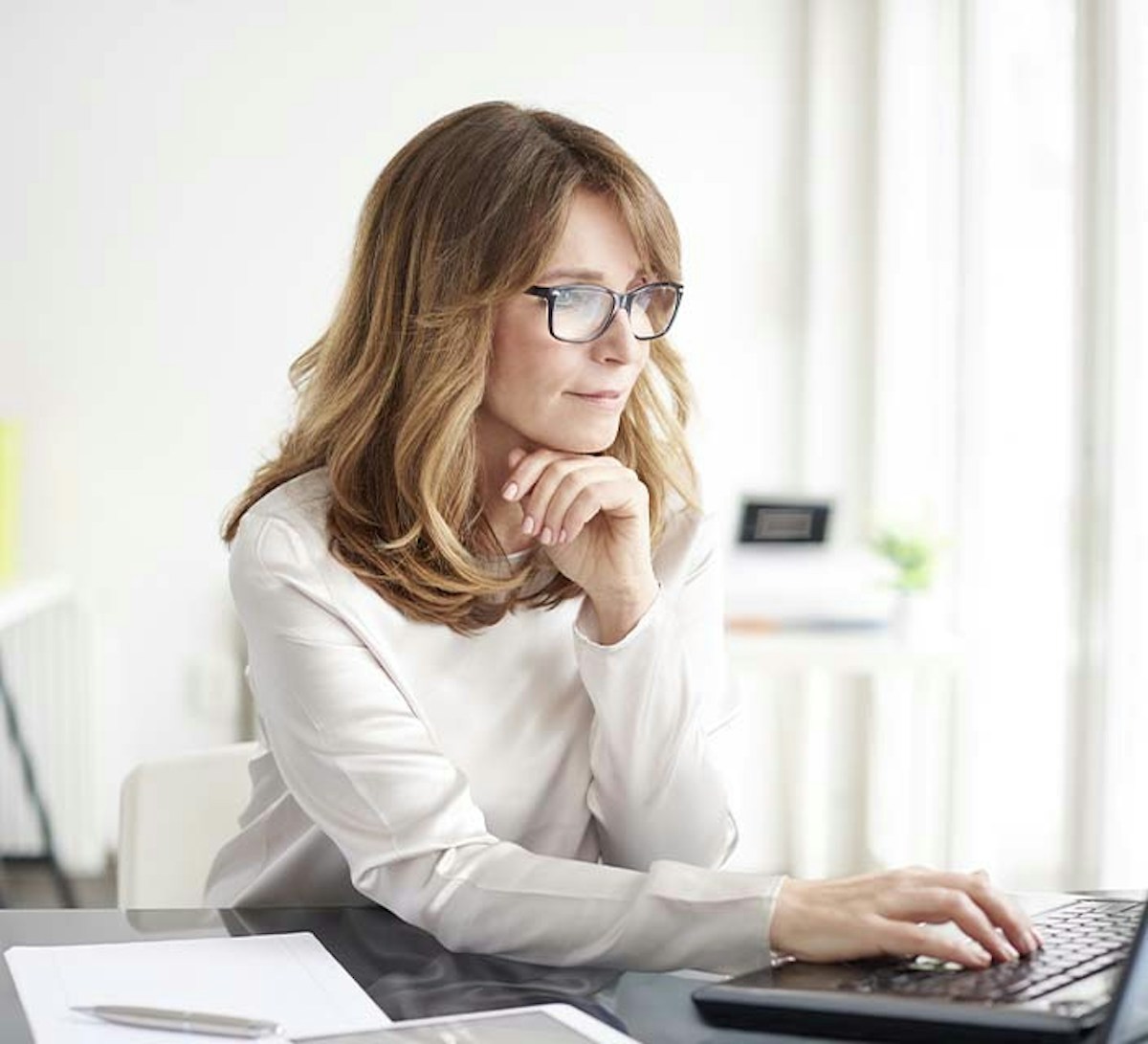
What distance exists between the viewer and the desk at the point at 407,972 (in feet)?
3.44

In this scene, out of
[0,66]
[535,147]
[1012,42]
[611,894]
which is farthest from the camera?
[0,66]

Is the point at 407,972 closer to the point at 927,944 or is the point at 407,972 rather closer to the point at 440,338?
the point at 927,944

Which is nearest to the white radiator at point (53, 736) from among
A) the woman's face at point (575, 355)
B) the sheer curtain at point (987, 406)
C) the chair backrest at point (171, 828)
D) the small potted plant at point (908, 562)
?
the sheer curtain at point (987, 406)

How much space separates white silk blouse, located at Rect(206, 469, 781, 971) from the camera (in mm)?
1341

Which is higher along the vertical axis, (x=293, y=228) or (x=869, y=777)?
(x=293, y=228)

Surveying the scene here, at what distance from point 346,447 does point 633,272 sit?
→ 0.98ft

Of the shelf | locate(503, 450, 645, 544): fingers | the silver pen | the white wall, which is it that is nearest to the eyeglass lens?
locate(503, 450, 645, 544): fingers

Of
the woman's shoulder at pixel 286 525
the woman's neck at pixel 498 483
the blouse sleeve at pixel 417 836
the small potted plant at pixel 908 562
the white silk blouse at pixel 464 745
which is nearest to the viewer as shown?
the blouse sleeve at pixel 417 836

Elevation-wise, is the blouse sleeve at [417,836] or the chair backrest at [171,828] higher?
the blouse sleeve at [417,836]

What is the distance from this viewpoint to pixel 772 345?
13.9 feet

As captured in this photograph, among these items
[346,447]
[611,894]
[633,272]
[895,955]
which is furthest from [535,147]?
[895,955]

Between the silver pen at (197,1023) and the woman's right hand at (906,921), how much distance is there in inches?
13.3

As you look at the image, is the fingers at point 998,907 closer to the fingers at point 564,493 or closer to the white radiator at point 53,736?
the fingers at point 564,493

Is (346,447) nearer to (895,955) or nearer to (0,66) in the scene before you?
(895,955)
